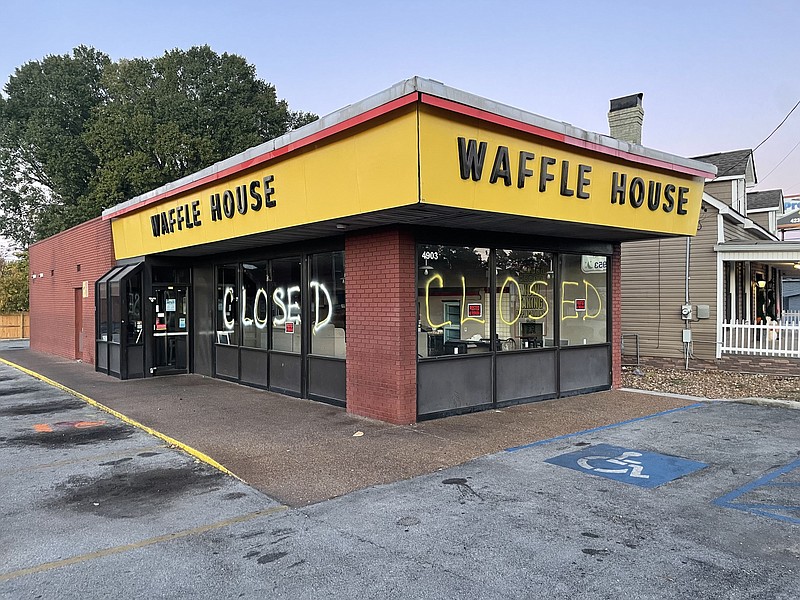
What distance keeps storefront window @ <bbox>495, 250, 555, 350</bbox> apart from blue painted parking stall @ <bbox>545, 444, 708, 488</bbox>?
3.03 metres

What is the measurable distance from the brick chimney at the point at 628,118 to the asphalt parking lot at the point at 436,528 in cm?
1009

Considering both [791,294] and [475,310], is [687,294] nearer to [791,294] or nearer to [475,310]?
[475,310]

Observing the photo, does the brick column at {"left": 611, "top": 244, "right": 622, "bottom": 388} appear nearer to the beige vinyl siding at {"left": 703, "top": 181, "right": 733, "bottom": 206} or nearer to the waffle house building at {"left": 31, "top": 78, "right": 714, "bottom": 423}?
the waffle house building at {"left": 31, "top": 78, "right": 714, "bottom": 423}

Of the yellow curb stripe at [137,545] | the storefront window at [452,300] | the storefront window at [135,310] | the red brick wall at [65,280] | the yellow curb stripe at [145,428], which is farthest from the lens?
the red brick wall at [65,280]

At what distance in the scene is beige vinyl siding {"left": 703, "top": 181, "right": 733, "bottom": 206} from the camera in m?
16.9

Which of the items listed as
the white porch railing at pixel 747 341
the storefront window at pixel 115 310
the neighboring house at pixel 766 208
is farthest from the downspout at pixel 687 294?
the storefront window at pixel 115 310

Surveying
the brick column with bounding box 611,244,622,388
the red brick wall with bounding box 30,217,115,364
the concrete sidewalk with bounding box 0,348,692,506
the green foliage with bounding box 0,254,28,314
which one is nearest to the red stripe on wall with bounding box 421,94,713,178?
the brick column with bounding box 611,244,622,388

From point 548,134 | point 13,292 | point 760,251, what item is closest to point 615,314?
point 760,251

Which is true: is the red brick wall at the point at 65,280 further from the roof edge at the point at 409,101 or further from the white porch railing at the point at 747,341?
the white porch railing at the point at 747,341

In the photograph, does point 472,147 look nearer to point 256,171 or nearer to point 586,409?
point 256,171

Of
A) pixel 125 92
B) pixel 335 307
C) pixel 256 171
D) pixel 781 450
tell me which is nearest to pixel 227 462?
pixel 335 307

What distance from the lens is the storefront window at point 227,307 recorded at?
13.2 m

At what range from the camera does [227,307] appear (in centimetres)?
1345

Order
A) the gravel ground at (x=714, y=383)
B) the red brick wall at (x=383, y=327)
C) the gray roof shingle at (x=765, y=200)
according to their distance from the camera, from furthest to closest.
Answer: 1. the gray roof shingle at (x=765, y=200)
2. the gravel ground at (x=714, y=383)
3. the red brick wall at (x=383, y=327)
